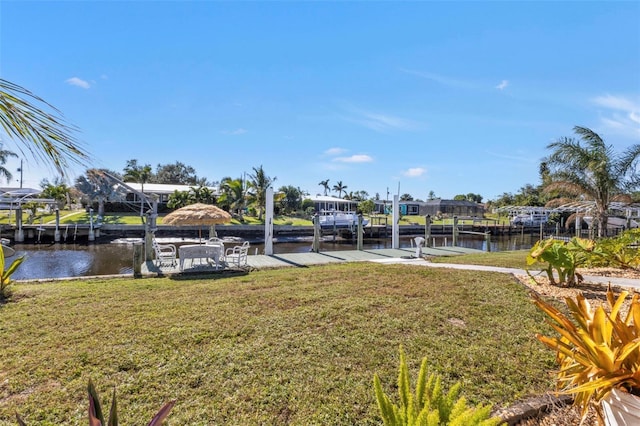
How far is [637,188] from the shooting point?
1361 centimetres

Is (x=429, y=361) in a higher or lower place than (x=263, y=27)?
lower

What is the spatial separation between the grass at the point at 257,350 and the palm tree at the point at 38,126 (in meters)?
2.28

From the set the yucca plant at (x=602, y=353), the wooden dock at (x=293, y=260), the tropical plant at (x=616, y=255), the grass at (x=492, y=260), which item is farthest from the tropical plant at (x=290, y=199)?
the yucca plant at (x=602, y=353)

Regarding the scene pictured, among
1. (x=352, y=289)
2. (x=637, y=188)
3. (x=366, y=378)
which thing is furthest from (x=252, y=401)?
(x=637, y=188)

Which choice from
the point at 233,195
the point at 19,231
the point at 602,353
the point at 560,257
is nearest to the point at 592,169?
the point at 560,257

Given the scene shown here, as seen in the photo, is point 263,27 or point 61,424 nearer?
point 61,424

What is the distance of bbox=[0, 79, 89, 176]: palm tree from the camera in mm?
1202

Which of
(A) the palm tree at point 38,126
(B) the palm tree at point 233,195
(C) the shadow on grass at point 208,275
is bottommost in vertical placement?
(C) the shadow on grass at point 208,275

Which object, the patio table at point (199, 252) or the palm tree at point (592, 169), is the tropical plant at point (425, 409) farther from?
the palm tree at point (592, 169)

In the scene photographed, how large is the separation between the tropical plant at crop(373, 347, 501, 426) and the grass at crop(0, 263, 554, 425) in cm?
91

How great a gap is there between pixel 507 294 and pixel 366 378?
4.24 metres

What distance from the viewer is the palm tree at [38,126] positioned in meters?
1.20

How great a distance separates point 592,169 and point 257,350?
1493 cm

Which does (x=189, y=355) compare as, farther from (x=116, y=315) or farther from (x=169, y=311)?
(x=116, y=315)
